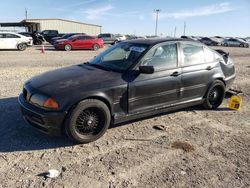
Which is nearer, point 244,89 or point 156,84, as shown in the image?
point 156,84

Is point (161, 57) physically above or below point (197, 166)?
above

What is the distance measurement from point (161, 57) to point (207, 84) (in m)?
1.36

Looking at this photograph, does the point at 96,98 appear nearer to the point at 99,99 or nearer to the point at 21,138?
the point at 99,99

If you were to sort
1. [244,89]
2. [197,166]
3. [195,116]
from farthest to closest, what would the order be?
[244,89]
[195,116]
[197,166]

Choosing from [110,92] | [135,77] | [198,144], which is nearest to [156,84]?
[135,77]

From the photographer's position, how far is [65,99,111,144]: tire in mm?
4047

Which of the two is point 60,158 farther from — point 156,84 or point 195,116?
point 195,116

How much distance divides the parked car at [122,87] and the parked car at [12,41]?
1732 centimetres

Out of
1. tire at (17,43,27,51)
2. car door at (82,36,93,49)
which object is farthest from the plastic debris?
car door at (82,36,93,49)

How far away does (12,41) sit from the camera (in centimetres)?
2052

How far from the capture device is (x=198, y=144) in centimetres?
440

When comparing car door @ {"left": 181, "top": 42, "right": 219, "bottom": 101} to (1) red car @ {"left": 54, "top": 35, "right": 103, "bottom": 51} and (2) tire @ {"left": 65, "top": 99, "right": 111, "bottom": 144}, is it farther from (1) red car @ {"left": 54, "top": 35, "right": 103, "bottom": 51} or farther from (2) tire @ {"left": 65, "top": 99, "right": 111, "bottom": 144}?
(1) red car @ {"left": 54, "top": 35, "right": 103, "bottom": 51}

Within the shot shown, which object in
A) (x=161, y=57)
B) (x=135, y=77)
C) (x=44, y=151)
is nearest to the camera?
(x=44, y=151)

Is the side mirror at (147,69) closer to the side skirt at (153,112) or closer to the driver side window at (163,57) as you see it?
the driver side window at (163,57)
